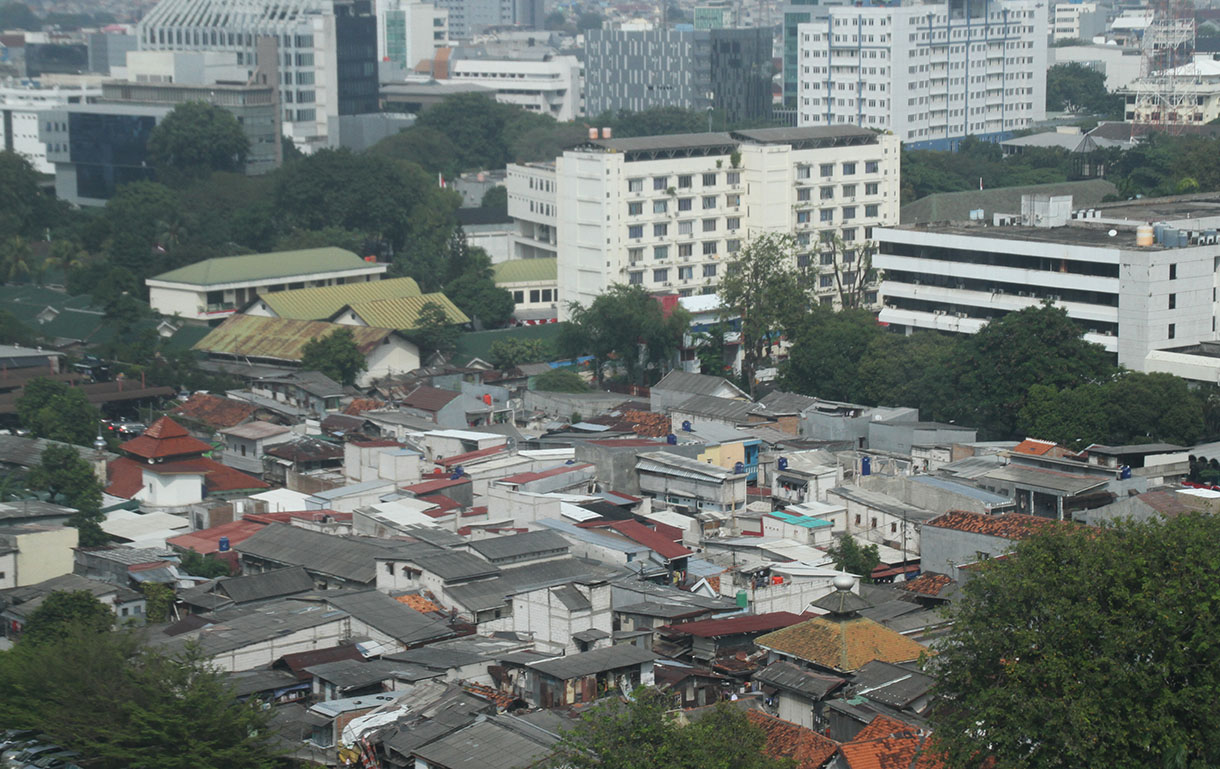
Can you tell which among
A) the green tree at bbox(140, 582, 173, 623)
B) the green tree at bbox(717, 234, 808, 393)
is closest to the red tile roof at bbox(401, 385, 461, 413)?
the green tree at bbox(717, 234, 808, 393)

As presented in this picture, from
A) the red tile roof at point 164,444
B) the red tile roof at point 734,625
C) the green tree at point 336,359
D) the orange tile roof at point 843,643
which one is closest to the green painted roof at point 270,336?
the green tree at point 336,359

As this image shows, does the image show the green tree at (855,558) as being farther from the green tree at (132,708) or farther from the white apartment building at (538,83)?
the white apartment building at (538,83)

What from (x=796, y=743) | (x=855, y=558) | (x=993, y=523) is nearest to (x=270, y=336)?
(x=855, y=558)

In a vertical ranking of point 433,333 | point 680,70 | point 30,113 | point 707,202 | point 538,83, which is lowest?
point 433,333

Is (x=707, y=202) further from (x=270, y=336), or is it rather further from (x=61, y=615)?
(x=61, y=615)

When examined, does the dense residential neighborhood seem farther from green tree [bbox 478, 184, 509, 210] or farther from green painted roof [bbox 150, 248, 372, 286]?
green tree [bbox 478, 184, 509, 210]

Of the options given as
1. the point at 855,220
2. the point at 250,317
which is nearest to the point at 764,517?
the point at 250,317

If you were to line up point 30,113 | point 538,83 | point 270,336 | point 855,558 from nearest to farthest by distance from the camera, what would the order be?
1. point 855,558
2. point 270,336
3. point 30,113
4. point 538,83
